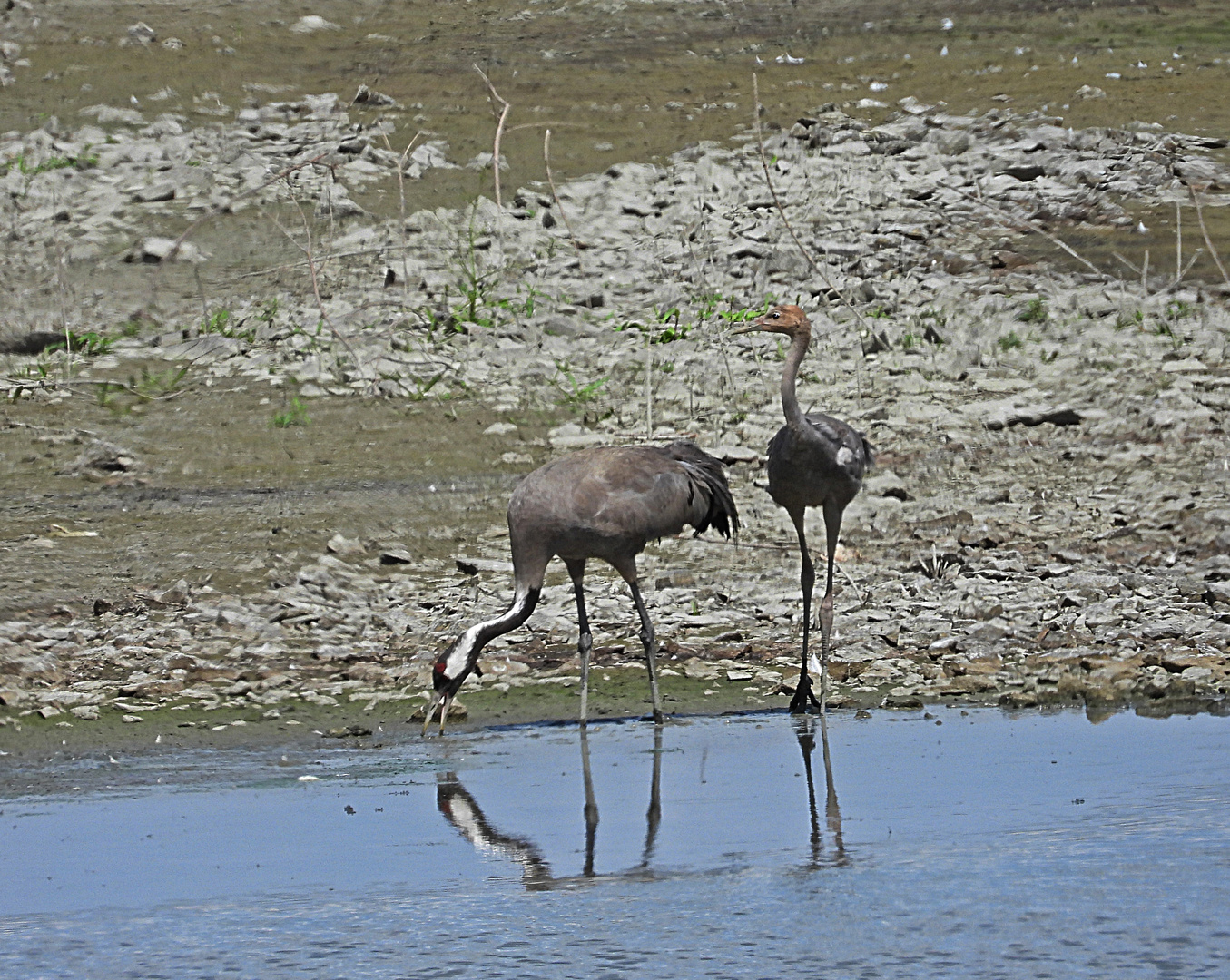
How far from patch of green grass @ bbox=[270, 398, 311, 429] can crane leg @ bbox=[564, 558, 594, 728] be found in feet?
15.2

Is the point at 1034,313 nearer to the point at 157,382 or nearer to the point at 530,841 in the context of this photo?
the point at 157,382

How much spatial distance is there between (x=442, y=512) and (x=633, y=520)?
3223 mm

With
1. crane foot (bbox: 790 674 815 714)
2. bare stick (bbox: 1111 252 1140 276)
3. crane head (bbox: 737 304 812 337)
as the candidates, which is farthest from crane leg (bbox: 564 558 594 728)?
bare stick (bbox: 1111 252 1140 276)

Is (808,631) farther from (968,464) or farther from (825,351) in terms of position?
(825,351)

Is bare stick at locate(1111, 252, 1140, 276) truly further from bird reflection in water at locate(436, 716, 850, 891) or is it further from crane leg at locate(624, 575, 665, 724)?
bird reflection in water at locate(436, 716, 850, 891)

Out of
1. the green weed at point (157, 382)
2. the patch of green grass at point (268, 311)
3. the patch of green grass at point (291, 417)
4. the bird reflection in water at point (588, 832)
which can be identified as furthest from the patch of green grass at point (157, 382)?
the bird reflection in water at point (588, 832)

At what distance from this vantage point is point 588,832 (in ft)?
23.6

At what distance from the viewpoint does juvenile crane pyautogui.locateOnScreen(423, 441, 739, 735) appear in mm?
9203

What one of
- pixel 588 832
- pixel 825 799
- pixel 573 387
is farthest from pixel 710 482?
pixel 573 387

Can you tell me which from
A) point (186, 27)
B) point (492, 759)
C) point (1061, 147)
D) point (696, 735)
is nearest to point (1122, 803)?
point (696, 735)

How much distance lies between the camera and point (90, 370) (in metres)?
14.8

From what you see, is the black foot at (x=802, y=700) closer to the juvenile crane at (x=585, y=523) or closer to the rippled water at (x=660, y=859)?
the rippled water at (x=660, y=859)

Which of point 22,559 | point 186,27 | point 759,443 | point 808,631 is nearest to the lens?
point 808,631

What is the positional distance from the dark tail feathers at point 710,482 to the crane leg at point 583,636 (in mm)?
684
